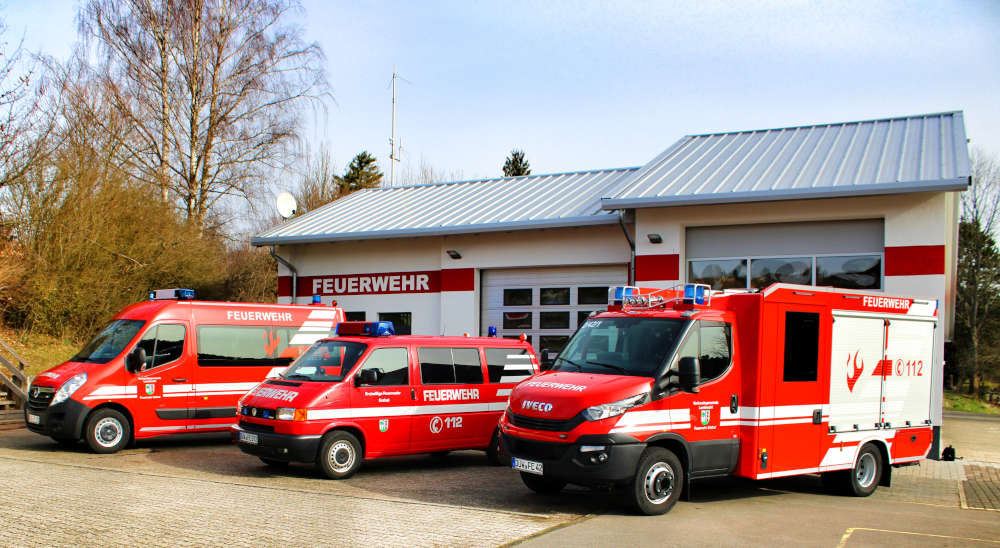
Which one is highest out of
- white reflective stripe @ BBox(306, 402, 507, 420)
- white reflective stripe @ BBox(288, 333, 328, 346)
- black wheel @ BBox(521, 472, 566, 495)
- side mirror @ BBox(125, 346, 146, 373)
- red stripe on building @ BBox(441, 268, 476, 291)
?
red stripe on building @ BBox(441, 268, 476, 291)

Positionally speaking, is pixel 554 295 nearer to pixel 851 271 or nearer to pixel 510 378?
pixel 510 378

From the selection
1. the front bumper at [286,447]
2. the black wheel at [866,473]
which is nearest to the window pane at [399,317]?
the front bumper at [286,447]

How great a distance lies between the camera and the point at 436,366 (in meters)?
11.5

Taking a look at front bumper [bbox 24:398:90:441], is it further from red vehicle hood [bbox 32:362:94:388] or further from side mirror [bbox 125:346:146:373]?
side mirror [bbox 125:346:146:373]

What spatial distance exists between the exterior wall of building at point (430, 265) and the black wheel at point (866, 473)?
7.22m

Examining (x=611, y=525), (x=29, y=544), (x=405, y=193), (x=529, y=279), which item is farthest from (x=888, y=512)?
(x=405, y=193)

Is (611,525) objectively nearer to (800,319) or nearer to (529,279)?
(800,319)

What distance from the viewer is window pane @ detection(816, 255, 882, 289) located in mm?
14070

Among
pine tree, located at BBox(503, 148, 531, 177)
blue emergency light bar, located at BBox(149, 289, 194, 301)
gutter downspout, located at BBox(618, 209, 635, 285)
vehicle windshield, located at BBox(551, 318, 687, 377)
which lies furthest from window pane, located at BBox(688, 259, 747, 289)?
pine tree, located at BBox(503, 148, 531, 177)

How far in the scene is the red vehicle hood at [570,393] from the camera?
8188 millimetres

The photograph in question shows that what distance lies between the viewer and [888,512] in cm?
903

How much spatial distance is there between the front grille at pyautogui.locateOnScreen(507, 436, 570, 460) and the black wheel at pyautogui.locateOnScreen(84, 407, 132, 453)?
6.64 meters

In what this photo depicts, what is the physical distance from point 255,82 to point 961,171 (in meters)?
22.9

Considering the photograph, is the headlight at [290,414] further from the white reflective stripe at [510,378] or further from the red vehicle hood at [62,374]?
the red vehicle hood at [62,374]
